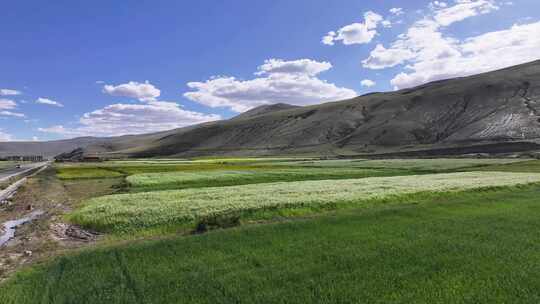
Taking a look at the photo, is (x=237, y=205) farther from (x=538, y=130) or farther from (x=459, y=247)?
(x=538, y=130)

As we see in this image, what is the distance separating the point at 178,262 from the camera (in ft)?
44.1

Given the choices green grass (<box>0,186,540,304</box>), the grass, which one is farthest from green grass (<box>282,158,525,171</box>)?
green grass (<box>0,186,540,304</box>)

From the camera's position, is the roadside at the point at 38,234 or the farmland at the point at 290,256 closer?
the farmland at the point at 290,256

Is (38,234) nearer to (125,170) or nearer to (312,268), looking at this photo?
(312,268)

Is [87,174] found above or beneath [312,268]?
above

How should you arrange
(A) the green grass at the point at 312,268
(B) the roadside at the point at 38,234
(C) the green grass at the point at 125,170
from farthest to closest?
(C) the green grass at the point at 125,170 → (B) the roadside at the point at 38,234 → (A) the green grass at the point at 312,268

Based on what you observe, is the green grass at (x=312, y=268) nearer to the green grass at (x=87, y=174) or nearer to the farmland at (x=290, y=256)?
the farmland at (x=290, y=256)

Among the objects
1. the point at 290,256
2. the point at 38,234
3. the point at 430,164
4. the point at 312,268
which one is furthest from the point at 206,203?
the point at 430,164

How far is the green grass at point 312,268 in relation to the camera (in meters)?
10.3

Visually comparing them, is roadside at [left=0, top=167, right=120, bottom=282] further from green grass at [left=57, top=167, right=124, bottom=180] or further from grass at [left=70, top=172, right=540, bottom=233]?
green grass at [left=57, top=167, right=124, bottom=180]

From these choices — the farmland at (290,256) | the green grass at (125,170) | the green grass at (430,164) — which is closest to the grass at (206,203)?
the farmland at (290,256)

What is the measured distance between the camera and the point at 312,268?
12.3m

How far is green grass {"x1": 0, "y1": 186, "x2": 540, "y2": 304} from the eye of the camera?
10336mm

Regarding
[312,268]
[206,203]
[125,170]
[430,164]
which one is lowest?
[430,164]
